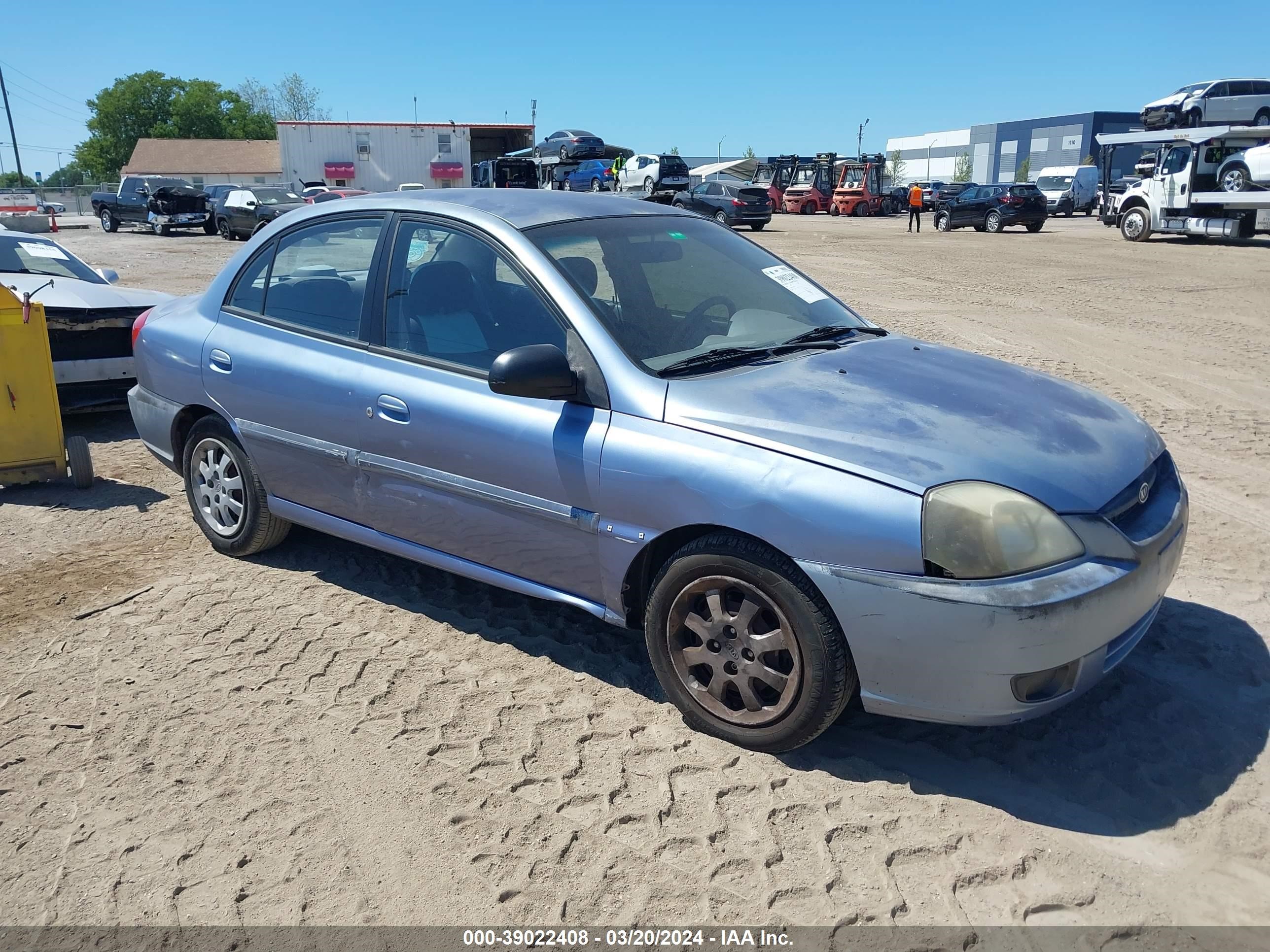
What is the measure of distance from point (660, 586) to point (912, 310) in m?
10.6

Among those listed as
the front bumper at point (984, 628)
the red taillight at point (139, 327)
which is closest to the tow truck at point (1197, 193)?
the front bumper at point (984, 628)

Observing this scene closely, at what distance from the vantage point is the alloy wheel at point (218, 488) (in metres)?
4.71

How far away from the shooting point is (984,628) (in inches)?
107

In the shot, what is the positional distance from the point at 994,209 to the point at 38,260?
29.2 metres

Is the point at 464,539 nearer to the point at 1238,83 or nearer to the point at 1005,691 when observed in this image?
the point at 1005,691

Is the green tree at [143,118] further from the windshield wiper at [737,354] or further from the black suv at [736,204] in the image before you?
the windshield wiper at [737,354]

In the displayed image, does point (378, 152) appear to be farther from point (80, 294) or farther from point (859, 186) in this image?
point (80, 294)

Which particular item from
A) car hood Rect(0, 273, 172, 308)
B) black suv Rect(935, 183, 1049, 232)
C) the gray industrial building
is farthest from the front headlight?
the gray industrial building

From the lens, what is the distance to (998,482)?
9.23 feet

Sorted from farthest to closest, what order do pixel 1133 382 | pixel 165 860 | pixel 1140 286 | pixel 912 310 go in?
pixel 1140 286 < pixel 912 310 < pixel 1133 382 < pixel 165 860

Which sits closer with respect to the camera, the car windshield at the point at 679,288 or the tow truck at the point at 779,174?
the car windshield at the point at 679,288

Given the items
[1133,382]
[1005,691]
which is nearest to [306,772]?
[1005,691]

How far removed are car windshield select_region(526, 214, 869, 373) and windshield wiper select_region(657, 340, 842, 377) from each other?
0.03m

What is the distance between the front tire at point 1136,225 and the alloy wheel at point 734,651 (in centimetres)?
2645
